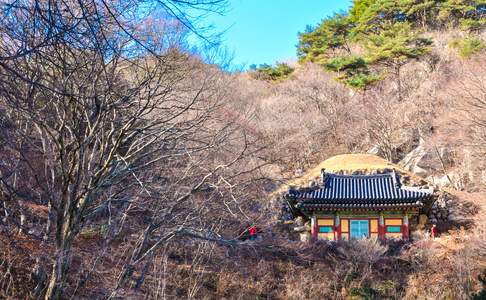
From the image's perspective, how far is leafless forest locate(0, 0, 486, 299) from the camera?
18.6 feet

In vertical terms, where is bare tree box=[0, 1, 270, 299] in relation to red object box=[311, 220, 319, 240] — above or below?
above

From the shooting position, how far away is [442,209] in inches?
759

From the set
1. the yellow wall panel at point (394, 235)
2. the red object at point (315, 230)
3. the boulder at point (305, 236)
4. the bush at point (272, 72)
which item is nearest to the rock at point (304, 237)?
the boulder at point (305, 236)

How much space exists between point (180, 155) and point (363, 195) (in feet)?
35.3

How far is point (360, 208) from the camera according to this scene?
16.5 meters

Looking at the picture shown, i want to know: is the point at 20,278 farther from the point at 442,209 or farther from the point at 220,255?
the point at 442,209

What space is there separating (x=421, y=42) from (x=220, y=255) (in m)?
21.2

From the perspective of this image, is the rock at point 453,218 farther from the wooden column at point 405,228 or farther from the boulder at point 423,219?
the wooden column at point 405,228

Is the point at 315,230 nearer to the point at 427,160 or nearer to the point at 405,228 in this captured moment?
the point at 405,228

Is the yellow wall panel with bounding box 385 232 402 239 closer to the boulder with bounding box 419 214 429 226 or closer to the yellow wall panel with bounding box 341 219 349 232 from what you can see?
the yellow wall panel with bounding box 341 219 349 232

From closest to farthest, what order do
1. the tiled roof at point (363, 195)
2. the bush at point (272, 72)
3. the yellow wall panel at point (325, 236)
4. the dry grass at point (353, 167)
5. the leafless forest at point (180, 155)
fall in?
the leafless forest at point (180, 155) → the tiled roof at point (363, 195) → the yellow wall panel at point (325, 236) → the dry grass at point (353, 167) → the bush at point (272, 72)

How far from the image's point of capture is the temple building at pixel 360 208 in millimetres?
16281

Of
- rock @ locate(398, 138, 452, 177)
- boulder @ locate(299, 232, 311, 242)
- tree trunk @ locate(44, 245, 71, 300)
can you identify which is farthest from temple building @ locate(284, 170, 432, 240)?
tree trunk @ locate(44, 245, 71, 300)

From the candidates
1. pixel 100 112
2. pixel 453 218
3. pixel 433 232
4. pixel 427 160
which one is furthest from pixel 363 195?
pixel 100 112
